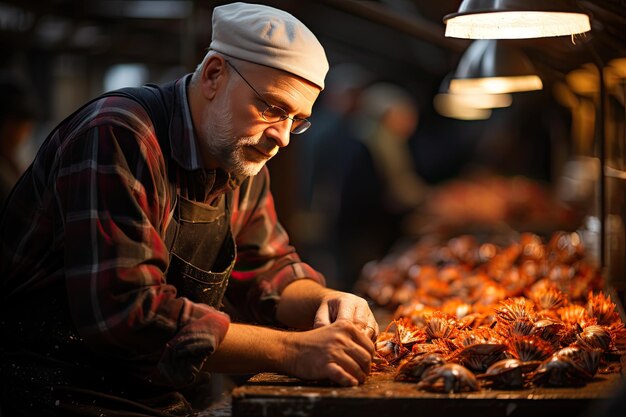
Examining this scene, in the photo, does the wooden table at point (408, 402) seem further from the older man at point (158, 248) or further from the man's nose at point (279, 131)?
the man's nose at point (279, 131)

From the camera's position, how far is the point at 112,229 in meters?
2.78

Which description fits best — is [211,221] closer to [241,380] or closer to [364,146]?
[241,380]

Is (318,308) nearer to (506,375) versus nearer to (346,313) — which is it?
(346,313)

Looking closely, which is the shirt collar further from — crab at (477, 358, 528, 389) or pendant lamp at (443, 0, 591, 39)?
crab at (477, 358, 528, 389)

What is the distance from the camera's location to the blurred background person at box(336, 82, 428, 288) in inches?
448

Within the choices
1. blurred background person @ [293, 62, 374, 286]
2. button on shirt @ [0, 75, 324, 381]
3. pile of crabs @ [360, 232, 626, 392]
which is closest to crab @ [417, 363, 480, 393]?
pile of crabs @ [360, 232, 626, 392]

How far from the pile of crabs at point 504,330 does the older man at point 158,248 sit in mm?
204

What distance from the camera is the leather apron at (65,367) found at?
10.0ft

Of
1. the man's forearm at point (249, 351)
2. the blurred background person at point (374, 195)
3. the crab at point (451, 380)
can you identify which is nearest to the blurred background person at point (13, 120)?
the blurred background person at point (374, 195)

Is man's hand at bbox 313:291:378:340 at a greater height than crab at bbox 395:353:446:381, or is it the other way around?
crab at bbox 395:353:446:381

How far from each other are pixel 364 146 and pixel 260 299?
7.68 metres

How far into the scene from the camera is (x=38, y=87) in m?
14.4

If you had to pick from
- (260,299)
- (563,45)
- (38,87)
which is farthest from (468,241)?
Answer: (38,87)

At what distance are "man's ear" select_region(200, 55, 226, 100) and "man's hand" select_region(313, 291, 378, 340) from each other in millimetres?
812
